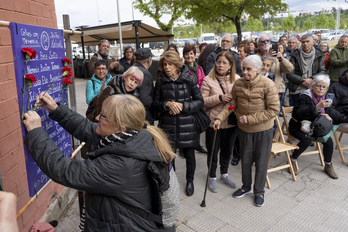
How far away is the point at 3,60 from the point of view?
2.15 m

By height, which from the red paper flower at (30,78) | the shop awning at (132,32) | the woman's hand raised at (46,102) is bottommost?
the woman's hand raised at (46,102)

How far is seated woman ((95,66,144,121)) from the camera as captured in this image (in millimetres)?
3152

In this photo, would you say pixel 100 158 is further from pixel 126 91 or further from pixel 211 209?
pixel 211 209

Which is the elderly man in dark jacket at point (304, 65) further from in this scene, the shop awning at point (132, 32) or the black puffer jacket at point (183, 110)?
the shop awning at point (132, 32)

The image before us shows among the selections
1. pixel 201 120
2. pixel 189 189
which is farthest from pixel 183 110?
pixel 189 189

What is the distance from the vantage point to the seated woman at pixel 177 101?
353 centimetres

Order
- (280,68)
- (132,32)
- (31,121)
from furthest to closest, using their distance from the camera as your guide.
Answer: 1. (132,32)
2. (280,68)
3. (31,121)

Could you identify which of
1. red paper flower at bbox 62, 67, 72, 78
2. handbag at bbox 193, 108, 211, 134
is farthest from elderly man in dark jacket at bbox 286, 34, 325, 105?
red paper flower at bbox 62, 67, 72, 78

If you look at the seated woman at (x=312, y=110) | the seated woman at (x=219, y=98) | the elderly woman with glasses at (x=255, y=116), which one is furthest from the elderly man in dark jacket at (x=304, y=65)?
the elderly woman with glasses at (x=255, y=116)

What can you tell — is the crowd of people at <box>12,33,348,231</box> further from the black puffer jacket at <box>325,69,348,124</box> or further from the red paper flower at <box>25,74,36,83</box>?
the red paper flower at <box>25,74,36,83</box>

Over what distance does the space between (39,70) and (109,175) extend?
1030 millimetres

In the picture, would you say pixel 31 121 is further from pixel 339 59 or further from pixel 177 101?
pixel 339 59

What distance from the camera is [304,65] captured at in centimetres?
599

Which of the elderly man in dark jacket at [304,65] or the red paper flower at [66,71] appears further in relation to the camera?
the elderly man in dark jacket at [304,65]
